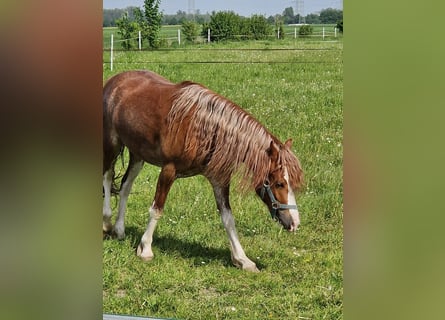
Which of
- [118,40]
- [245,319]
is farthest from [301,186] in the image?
[118,40]

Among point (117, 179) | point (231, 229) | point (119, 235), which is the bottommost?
point (119, 235)

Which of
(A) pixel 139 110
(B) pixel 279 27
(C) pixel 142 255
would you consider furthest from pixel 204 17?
(C) pixel 142 255

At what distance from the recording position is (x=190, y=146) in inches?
164

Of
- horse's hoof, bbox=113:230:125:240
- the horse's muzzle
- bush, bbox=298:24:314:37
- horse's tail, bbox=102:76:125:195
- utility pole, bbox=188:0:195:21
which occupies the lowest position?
horse's hoof, bbox=113:230:125:240

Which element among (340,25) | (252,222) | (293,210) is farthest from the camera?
(252,222)

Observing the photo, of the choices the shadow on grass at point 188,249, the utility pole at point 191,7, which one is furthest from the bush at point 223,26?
the shadow on grass at point 188,249

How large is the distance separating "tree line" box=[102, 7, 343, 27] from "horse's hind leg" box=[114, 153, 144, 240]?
2.86 ft

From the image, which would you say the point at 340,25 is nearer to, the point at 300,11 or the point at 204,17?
the point at 300,11

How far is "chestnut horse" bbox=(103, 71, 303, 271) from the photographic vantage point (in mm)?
4000

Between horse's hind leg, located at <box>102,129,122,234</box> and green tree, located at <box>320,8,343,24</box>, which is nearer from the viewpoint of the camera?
green tree, located at <box>320,8,343,24</box>

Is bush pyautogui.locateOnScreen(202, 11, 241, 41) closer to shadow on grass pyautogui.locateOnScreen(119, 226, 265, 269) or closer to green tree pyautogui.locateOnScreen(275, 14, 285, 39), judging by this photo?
green tree pyautogui.locateOnScreen(275, 14, 285, 39)

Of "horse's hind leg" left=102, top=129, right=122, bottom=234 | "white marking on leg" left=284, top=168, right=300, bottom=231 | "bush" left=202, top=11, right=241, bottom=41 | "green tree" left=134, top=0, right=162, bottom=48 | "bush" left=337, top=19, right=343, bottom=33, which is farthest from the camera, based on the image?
"horse's hind leg" left=102, top=129, right=122, bottom=234

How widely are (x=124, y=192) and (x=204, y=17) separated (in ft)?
4.03

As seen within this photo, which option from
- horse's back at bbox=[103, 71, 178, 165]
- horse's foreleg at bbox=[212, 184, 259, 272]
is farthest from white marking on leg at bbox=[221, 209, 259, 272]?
horse's back at bbox=[103, 71, 178, 165]
